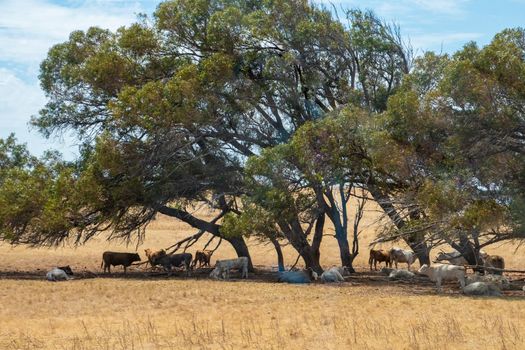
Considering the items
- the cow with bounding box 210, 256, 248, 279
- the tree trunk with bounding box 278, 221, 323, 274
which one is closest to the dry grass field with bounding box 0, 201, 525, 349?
the cow with bounding box 210, 256, 248, 279

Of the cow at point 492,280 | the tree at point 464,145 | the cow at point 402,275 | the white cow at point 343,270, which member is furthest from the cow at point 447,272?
the white cow at point 343,270

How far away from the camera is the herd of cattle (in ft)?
69.5

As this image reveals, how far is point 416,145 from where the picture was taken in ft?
68.0

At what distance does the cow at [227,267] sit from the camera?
88.3ft

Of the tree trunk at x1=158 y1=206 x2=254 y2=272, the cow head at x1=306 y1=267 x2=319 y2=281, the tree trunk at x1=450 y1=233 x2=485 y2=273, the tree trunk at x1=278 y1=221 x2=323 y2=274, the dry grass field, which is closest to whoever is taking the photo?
the dry grass field

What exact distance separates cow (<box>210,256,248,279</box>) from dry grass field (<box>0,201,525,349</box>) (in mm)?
978

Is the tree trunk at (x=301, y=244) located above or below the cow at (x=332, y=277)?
above

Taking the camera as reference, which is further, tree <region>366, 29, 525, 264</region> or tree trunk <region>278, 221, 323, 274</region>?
tree trunk <region>278, 221, 323, 274</region>

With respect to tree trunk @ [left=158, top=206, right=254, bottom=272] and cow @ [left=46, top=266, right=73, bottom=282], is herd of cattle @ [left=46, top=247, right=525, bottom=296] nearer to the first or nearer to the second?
cow @ [left=46, top=266, right=73, bottom=282]

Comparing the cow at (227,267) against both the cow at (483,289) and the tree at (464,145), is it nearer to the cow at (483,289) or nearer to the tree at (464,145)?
the tree at (464,145)

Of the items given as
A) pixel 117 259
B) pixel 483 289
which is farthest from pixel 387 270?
pixel 117 259

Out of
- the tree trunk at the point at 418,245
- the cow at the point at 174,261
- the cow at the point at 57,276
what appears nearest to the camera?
the tree trunk at the point at 418,245

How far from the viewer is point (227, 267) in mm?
27078

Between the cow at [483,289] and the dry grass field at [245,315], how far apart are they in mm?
562
